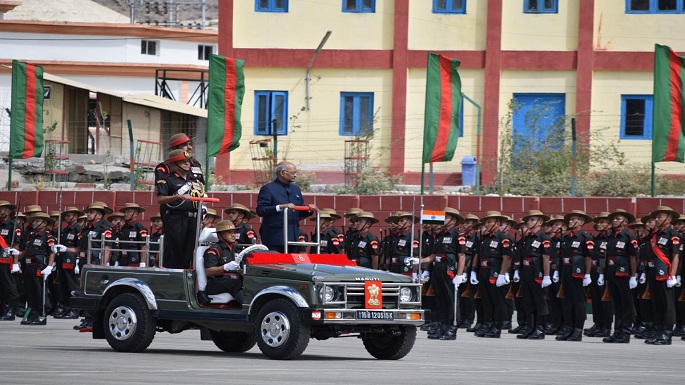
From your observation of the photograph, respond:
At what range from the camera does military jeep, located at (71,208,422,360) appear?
48.5ft

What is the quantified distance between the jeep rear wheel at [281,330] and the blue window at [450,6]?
2058 centimetres

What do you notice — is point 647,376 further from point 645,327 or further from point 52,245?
point 52,245

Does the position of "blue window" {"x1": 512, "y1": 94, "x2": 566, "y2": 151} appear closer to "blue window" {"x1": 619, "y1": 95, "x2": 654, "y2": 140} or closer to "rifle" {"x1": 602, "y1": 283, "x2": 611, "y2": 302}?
"blue window" {"x1": 619, "y1": 95, "x2": 654, "y2": 140}

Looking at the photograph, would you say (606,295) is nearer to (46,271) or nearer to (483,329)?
(483,329)

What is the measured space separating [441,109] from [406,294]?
11299 millimetres

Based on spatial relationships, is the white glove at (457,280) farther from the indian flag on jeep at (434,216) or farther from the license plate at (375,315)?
the license plate at (375,315)

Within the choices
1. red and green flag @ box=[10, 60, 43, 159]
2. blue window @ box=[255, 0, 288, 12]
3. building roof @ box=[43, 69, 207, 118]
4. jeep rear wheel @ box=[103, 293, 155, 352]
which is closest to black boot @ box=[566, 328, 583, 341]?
jeep rear wheel @ box=[103, 293, 155, 352]

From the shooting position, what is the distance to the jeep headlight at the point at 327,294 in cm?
1473

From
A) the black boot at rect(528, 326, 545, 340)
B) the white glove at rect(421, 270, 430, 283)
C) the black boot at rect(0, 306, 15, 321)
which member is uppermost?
the white glove at rect(421, 270, 430, 283)

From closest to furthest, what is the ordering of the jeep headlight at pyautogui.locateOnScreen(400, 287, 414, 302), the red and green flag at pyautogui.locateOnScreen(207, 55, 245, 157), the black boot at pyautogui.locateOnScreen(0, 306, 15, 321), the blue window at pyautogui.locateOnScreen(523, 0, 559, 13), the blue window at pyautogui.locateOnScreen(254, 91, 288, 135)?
the jeep headlight at pyautogui.locateOnScreen(400, 287, 414, 302) → the black boot at pyautogui.locateOnScreen(0, 306, 15, 321) → the red and green flag at pyautogui.locateOnScreen(207, 55, 245, 157) → the blue window at pyautogui.locateOnScreen(523, 0, 559, 13) → the blue window at pyautogui.locateOnScreen(254, 91, 288, 135)

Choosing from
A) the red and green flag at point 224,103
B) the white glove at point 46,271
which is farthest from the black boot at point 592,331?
the white glove at point 46,271

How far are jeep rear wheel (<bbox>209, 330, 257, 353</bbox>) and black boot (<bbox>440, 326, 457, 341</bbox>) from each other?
14.1 feet

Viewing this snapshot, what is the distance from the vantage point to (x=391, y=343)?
51.7 feet

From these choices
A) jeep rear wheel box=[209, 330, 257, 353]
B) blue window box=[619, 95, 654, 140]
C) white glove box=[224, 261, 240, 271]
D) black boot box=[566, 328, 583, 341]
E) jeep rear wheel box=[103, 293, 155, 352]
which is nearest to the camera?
white glove box=[224, 261, 240, 271]
